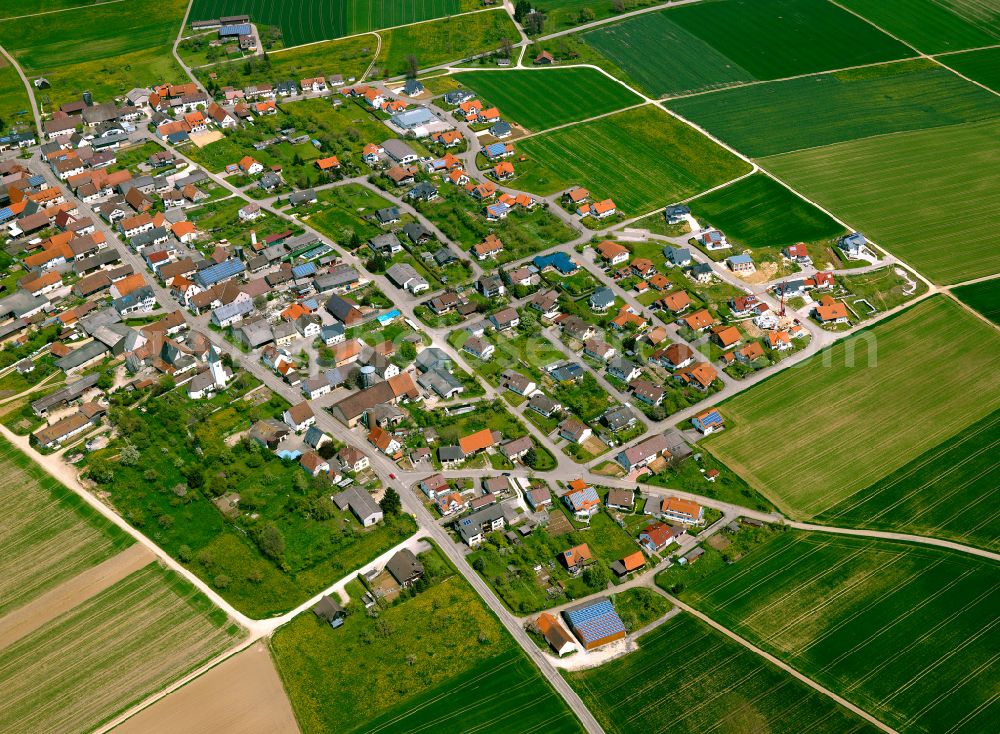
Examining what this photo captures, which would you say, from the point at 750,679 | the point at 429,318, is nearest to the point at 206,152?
the point at 429,318

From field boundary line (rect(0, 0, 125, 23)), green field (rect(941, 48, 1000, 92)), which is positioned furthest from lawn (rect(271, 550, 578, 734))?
field boundary line (rect(0, 0, 125, 23))

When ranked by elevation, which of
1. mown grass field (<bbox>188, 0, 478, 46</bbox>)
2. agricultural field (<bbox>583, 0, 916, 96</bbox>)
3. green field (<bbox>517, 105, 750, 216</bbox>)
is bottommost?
green field (<bbox>517, 105, 750, 216</bbox>)

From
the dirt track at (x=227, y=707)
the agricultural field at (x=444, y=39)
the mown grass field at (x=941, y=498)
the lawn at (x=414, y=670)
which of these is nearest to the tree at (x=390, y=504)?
the lawn at (x=414, y=670)

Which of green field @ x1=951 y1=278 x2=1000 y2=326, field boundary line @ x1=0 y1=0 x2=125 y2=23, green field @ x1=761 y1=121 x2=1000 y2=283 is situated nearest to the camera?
green field @ x1=951 y1=278 x2=1000 y2=326

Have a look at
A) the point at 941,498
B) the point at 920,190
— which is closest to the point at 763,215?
the point at 920,190

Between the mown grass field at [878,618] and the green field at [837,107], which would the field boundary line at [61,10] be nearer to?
the green field at [837,107]

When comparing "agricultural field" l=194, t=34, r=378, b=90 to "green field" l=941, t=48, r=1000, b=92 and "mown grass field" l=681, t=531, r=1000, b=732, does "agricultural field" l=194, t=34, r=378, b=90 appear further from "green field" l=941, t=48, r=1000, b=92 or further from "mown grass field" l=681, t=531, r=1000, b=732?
"mown grass field" l=681, t=531, r=1000, b=732
